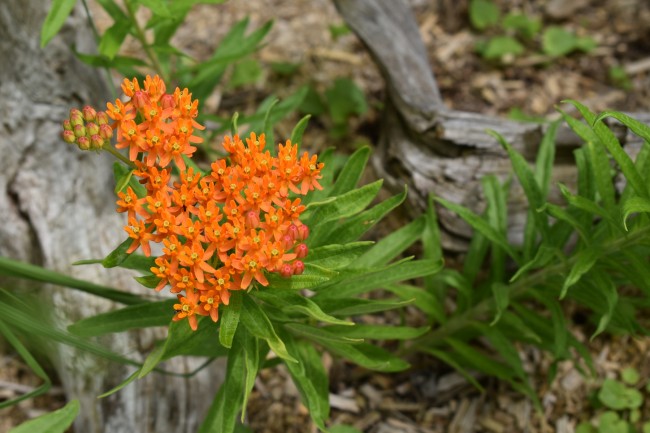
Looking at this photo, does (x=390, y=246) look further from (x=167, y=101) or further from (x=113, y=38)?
(x=113, y=38)

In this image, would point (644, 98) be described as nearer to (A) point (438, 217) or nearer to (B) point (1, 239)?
(A) point (438, 217)

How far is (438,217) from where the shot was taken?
3.40 meters

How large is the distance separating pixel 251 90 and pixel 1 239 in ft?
6.45

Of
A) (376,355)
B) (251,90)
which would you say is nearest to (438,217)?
(376,355)

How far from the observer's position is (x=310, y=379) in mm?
2664

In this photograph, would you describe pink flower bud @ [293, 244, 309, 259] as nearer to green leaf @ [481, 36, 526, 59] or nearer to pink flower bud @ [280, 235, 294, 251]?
pink flower bud @ [280, 235, 294, 251]

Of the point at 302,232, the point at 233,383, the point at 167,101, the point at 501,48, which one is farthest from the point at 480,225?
the point at 501,48

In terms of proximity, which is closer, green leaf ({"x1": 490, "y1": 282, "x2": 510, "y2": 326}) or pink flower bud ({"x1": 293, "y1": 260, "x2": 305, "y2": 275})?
pink flower bud ({"x1": 293, "y1": 260, "x2": 305, "y2": 275})

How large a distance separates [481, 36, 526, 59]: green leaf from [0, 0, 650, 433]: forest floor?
0.06 m

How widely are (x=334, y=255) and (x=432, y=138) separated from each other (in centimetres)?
138

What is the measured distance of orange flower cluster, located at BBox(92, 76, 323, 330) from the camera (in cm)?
198

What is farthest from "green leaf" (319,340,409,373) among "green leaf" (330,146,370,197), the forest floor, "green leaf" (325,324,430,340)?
the forest floor

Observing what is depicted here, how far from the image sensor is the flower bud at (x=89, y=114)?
6.73 ft

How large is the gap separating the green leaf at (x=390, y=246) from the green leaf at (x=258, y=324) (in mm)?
683
